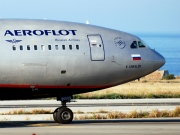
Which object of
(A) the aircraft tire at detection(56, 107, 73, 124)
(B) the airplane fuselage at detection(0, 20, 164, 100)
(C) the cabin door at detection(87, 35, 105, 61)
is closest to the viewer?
(B) the airplane fuselage at detection(0, 20, 164, 100)

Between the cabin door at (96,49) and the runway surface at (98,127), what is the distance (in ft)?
11.2

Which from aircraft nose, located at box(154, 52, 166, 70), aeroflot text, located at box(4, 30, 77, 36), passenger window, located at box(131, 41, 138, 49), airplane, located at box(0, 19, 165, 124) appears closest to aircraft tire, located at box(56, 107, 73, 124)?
airplane, located at box(0, 19, 165, 124)

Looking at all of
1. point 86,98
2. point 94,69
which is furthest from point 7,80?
point 86,98

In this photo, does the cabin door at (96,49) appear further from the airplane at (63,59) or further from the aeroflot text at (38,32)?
the aeroflot text at (38,32)

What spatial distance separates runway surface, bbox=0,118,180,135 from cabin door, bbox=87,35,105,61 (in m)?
3.42

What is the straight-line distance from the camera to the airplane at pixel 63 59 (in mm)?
39125

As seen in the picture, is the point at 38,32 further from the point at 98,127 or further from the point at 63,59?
the point at 98,127

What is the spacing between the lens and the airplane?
1540 inches

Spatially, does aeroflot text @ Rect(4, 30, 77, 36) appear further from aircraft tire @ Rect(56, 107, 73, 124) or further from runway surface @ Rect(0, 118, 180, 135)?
runway surface @ Rect(0, 118, 180, 135)

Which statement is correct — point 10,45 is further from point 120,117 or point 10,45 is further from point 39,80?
point 120,117

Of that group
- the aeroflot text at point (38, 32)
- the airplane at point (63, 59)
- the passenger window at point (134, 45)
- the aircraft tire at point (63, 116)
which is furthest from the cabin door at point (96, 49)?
the aircraft tire at point (63, 116)

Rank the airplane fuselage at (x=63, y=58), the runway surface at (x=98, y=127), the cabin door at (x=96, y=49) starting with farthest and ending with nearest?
1. the cabin door at (x=96, y=49)
2. the airplane fuselage at (x=63, y=58)
3. the runway surface at (x=98, y=127)

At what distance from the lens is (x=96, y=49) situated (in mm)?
40688

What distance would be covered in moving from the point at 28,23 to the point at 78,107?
14.9 meters
